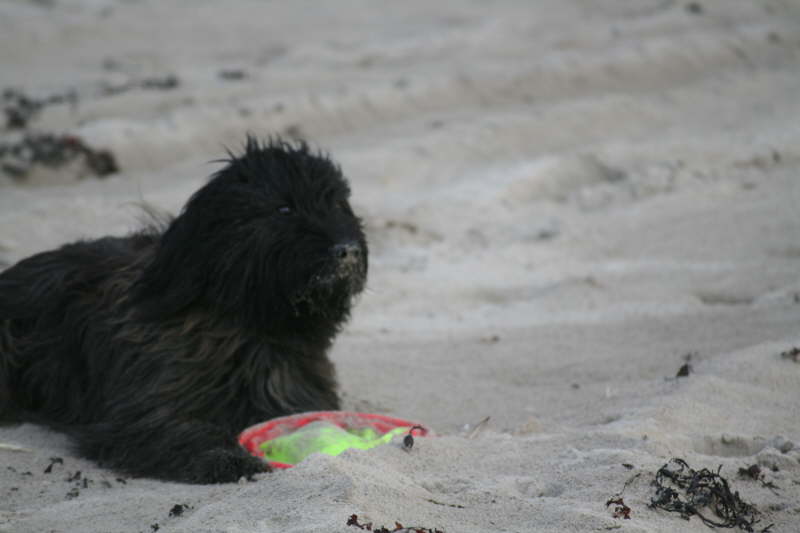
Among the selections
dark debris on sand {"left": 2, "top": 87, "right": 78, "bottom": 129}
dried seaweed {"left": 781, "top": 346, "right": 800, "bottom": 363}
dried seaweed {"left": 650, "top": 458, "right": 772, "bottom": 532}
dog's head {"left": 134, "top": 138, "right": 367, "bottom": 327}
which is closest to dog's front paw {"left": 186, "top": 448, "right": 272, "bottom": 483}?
dog's head {"left": 134, "top": 138, "right": 367, "bottom": 327}

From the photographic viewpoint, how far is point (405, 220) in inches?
375

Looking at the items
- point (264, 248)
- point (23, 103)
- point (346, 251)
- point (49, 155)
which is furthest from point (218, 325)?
point (23, 103)

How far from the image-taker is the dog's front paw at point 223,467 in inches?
195

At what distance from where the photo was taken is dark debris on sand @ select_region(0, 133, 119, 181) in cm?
994

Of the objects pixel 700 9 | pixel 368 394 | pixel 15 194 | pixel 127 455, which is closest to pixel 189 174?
pixel 15 194

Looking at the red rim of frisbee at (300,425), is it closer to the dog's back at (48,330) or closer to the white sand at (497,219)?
the white sand at (497,219)

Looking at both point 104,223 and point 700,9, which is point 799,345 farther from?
point 700,9

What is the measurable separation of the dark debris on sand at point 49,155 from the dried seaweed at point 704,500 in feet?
23.0

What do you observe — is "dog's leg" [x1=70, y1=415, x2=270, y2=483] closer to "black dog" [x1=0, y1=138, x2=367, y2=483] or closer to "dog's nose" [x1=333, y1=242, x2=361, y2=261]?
"black dog" [x1=0, y1=138, x2=367, y2=483]

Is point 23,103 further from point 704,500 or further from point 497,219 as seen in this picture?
point 704,500

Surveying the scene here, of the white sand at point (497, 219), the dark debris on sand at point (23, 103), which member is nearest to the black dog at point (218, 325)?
the white sand at point (497, 219)

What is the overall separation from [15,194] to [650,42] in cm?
766

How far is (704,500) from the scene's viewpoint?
427 cm

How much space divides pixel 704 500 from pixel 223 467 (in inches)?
76.7
